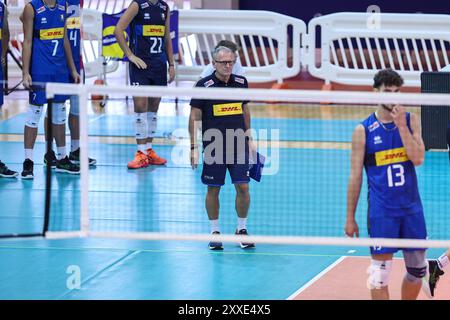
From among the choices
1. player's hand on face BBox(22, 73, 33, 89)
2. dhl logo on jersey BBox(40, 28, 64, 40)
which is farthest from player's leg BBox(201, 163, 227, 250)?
dhl logo on jersey BBox(40, 28, 64, 40)

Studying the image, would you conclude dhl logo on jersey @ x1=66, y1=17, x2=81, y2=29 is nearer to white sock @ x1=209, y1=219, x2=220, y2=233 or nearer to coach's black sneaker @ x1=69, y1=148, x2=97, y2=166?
coach's black sneaker @ x1=69, y1=148, x2=97, y2=166

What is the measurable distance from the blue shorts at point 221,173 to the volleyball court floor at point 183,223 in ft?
2.60

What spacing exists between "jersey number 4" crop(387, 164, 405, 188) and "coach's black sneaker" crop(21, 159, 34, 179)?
22.7 ft

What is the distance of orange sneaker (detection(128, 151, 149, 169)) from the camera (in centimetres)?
1513

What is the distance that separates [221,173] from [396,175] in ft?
9.51

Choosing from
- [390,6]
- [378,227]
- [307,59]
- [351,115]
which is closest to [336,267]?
[378,227]

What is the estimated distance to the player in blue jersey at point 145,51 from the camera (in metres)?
14.8

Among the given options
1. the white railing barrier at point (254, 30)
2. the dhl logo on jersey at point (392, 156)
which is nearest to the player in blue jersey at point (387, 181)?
the dhl logo on jersey at point (392, 156)

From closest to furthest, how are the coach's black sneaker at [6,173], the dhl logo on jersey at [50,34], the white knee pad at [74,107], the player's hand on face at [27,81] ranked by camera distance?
1. the player's hand on face at [27,81]
2. the dhl logo on jersey at [50,34]
3. the coach's black sneaker at [6,173]
4. the white knee pad at [74,107]

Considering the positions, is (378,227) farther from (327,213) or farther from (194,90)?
(327,213)

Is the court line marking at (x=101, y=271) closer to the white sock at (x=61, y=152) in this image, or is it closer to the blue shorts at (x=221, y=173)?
the blue shorts at (x=221, y=173)

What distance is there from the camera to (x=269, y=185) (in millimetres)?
14219

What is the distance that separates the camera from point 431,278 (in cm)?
984

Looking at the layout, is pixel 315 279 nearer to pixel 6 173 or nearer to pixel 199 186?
pixel 199 186
